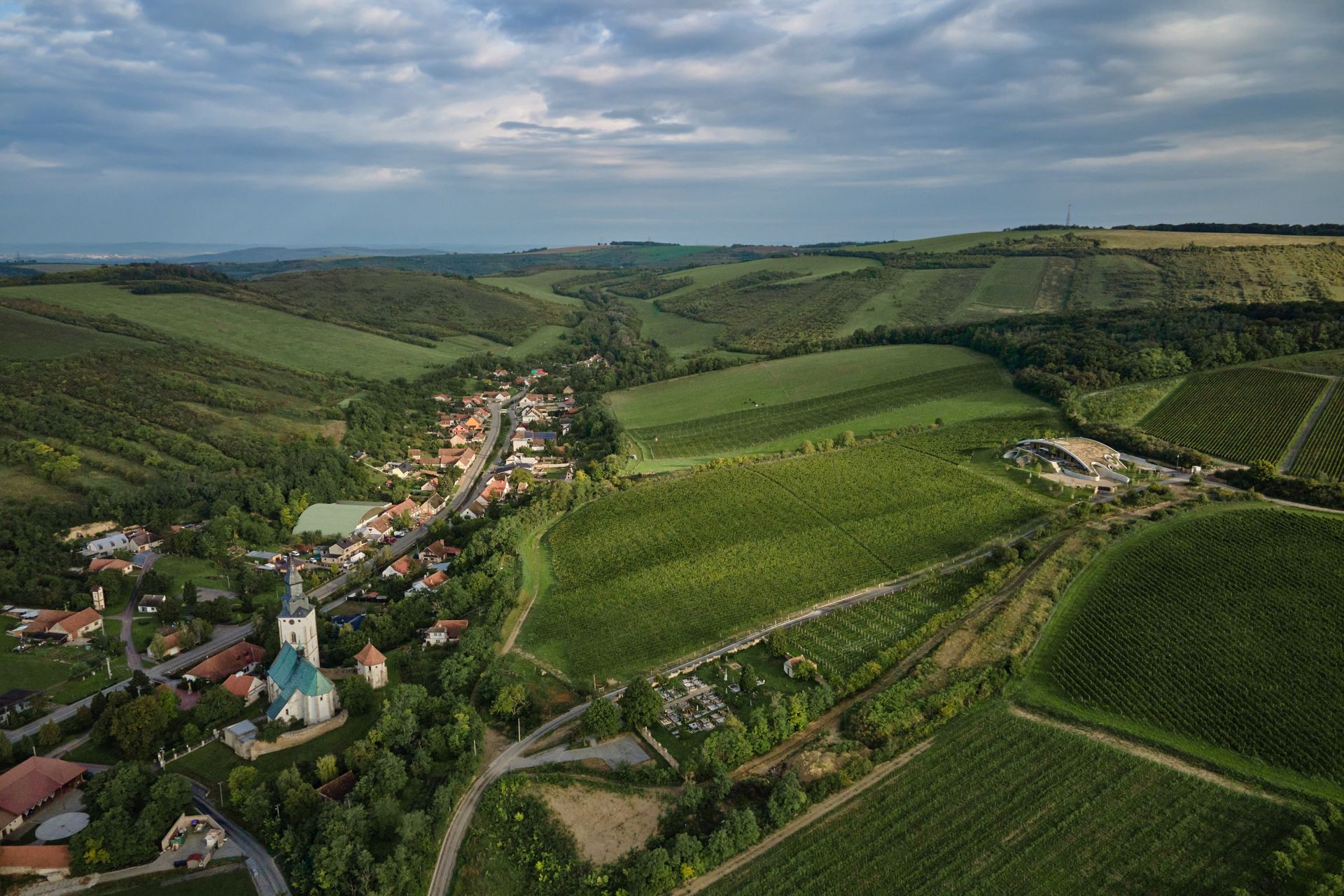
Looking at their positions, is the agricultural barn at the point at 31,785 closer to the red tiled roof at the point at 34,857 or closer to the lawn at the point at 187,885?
the red tiled roof at the point at 34,857

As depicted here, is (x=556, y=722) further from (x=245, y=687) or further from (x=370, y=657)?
(x=245, y=687)

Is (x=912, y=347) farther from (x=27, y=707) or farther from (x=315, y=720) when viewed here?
(x=27, y=707)

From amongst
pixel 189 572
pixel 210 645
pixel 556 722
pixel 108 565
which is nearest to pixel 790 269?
pixel 189 572

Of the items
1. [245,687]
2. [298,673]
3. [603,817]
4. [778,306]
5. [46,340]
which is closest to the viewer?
[603,817]

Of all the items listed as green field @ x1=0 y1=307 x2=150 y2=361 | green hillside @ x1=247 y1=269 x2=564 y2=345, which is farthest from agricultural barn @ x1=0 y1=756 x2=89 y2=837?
green hillside @ x1=247 y1=269 x2=564 y2=345

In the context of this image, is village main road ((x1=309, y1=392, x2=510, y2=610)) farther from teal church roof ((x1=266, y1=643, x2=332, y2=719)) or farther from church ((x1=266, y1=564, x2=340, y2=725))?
teal church roof ((x1=266, y1=643, x2=332, y2=719))

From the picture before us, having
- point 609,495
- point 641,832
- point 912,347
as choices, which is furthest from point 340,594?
point 912,347
